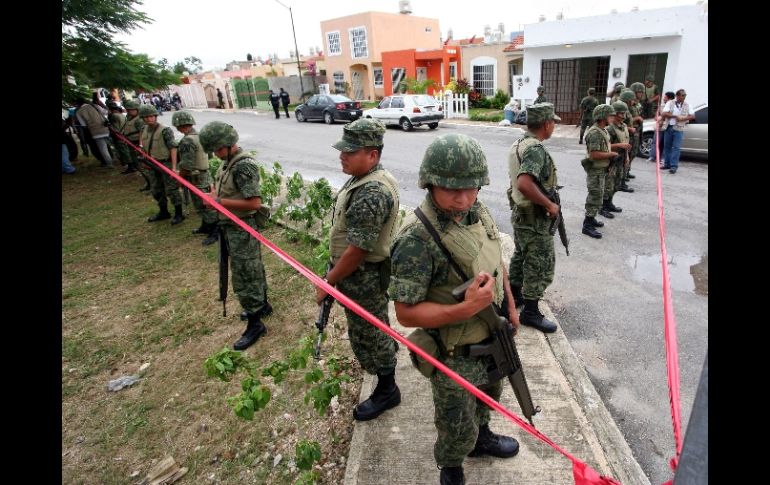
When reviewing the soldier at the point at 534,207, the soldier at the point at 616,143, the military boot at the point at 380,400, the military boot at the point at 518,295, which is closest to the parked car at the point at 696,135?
the soldier at the point at 616,143

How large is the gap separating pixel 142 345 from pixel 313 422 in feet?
7.18

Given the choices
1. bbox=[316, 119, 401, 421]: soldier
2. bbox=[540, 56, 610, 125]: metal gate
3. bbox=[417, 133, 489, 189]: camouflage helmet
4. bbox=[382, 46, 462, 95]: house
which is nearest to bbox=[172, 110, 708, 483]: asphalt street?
bbox=[316, 119, 401, 421]: soldier

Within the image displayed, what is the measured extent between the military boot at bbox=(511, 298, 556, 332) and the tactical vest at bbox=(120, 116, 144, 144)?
26.6 feet

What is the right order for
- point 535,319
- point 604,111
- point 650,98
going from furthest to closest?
point 650,98 → point 604,111 → point 535,319

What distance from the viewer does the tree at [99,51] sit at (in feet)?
29.6

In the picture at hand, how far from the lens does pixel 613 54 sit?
14227 mm

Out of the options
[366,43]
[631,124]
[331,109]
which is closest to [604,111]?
[631,124]

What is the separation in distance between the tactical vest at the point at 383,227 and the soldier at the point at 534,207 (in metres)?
1.35

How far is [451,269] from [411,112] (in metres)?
15.1

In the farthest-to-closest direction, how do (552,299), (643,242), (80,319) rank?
(643,242), (80,319), (552,299)

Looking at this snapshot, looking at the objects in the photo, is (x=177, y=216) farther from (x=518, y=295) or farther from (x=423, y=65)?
(x=423, y=65)
